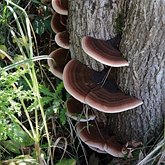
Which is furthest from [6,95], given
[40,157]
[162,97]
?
[162,97]

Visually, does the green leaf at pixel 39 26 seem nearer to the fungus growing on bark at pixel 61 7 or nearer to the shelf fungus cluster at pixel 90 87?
the shelf fungus cluster at pixel 90 87

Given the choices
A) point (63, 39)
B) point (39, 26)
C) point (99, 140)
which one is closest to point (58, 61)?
point (63, 39)

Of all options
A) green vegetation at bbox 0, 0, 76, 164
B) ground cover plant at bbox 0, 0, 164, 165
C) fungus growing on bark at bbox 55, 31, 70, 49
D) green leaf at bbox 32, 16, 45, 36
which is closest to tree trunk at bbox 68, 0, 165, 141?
fungus growing on bark at bbox 55, 31, 70, 49

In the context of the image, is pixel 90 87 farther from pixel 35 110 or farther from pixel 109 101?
pixel 35 110

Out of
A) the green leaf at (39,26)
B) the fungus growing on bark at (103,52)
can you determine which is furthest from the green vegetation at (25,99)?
the fungus growing on bark at (103,52)

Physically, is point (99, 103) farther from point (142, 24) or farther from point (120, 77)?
point (142, 24)

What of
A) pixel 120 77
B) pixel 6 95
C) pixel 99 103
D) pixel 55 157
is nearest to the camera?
pixel 6 95

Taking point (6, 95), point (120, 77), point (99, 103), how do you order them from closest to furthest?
point (6, 95) < point (99, 103) < point (120, 77)

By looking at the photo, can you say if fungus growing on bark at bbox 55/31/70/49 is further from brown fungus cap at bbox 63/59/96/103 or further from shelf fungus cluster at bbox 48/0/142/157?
brown fungus cap at bbox 63/59/96/103
